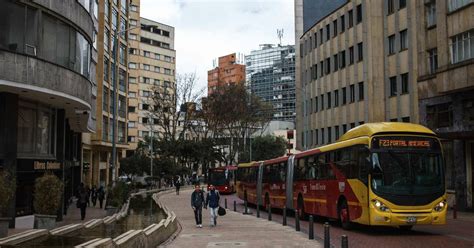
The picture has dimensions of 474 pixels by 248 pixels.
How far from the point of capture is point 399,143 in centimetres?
1700

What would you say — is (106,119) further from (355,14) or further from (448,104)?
(448,104)

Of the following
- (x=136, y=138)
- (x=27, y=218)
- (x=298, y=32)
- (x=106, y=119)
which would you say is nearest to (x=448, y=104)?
(x=27, y=218)

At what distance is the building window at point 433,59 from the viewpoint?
31.3 m

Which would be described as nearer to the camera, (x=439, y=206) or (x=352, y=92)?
(x=439, y=206)

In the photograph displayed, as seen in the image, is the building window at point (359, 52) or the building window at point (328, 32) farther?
the building window at point (328, 32)

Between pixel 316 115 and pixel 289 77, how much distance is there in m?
80.5

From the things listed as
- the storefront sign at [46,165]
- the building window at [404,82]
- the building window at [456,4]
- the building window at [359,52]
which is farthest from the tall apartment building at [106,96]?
the building window at [456,4]

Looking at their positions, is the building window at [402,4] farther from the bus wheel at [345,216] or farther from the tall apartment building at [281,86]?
the tall apartment building at [281,86]

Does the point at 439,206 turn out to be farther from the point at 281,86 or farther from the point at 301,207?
the point at 281,86

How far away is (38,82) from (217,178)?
36305 millimetres

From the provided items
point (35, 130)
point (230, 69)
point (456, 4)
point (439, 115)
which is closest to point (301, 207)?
point (439, 115)

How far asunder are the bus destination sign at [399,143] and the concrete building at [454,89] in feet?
32.2

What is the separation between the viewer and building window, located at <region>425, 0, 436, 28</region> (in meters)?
31.4

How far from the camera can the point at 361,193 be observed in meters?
17.3
